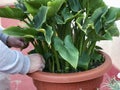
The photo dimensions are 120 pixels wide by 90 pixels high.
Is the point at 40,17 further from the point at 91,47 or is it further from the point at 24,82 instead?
the point at 24,82

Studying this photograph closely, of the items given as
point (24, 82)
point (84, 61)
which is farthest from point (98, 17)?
point (24, 82)

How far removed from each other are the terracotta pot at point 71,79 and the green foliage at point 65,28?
1.6 inches

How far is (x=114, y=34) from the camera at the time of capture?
41.1 inches

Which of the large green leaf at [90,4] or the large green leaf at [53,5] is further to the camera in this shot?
the large green leaf at [90,4]

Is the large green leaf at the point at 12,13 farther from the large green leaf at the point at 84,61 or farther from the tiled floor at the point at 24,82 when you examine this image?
the tiled floor at the point at 24,82

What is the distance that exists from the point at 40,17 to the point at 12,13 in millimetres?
98

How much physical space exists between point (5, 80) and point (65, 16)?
47 cm

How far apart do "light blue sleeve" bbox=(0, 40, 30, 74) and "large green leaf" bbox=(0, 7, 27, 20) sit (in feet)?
0.32

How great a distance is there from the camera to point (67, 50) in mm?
944

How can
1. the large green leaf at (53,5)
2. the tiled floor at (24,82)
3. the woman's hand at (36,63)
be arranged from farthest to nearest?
the tiled floor at (24,82) < the woman's hand at (36,63) < the large green leaf at (53,5)

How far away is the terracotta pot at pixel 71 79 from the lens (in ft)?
3.19

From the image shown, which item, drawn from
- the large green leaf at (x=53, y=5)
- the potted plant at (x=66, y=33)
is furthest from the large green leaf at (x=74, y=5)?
the large green leaf at (x=53, y=5)

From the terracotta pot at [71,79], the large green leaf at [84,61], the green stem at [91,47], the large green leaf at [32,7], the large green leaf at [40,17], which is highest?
the large green leaf at [32,7]

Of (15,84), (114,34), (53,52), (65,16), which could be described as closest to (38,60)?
(53,52)
